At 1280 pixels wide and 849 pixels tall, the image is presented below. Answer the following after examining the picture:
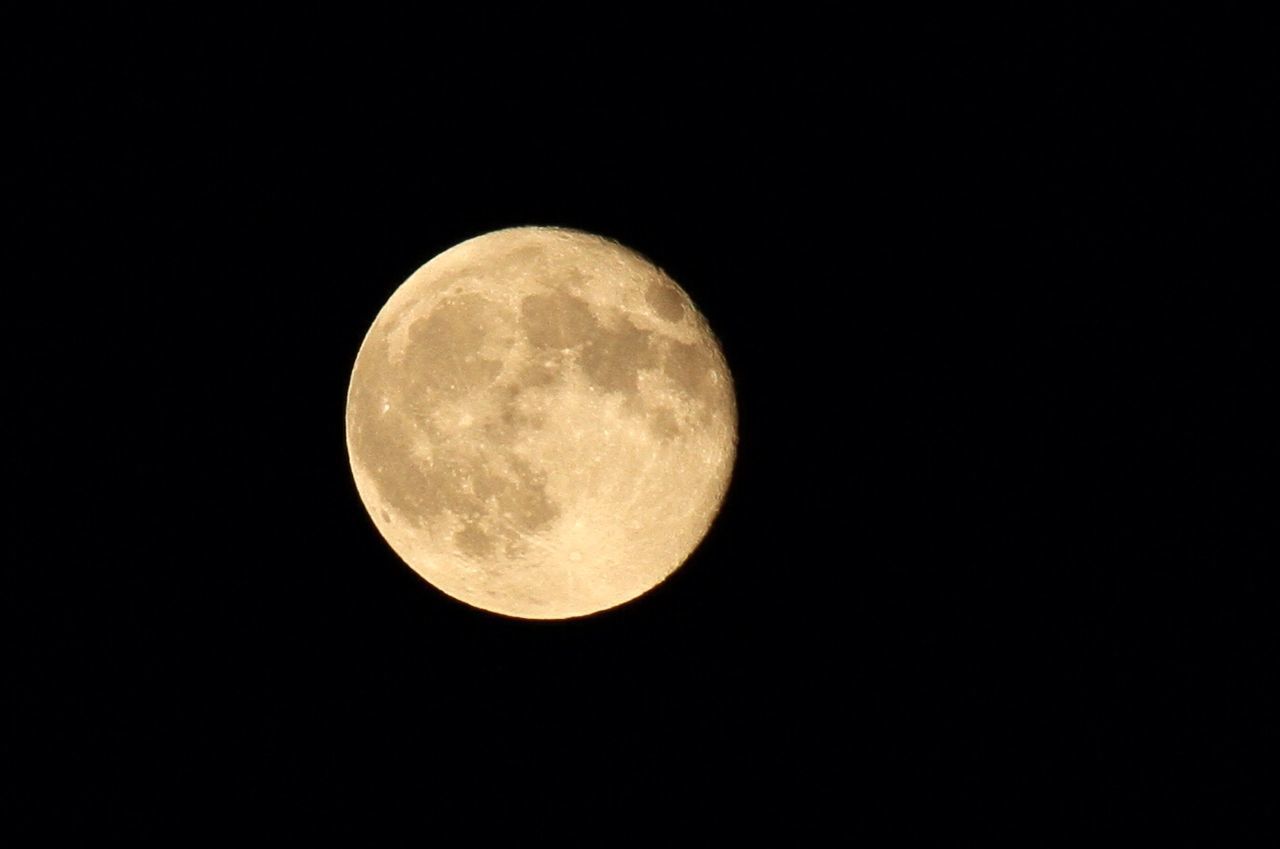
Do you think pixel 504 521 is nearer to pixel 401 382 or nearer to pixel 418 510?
pixel 418 510

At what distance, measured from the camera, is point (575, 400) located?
159 inches

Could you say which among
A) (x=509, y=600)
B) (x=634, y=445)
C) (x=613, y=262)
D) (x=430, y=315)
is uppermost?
(x=613, y=262)

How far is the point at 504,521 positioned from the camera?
164 inches

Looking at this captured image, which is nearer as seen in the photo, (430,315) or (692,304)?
(430,315)

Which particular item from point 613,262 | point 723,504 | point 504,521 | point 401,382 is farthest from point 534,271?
point 723,504

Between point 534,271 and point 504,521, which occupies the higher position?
point 534,271

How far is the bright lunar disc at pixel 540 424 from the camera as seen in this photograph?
4.05 meters

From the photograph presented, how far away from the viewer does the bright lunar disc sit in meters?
4.05

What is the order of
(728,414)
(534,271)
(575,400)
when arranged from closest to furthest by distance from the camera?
(575,400) → (534,271) → (728,414)

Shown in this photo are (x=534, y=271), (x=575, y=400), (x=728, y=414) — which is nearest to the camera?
(x=575, y=400)

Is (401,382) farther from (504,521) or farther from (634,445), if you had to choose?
(634,445)

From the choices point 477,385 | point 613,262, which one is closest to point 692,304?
point 613,262

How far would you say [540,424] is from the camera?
13.2 feet

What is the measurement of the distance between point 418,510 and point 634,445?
1.00 meters
